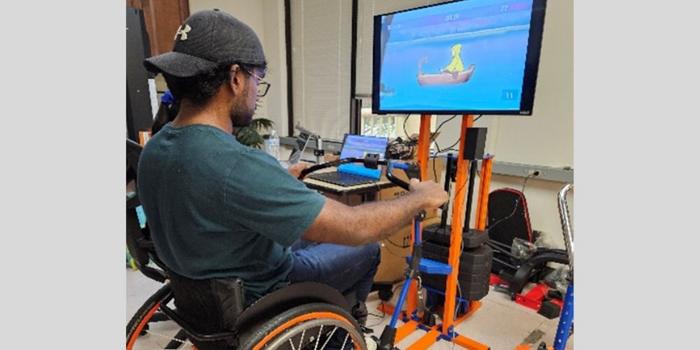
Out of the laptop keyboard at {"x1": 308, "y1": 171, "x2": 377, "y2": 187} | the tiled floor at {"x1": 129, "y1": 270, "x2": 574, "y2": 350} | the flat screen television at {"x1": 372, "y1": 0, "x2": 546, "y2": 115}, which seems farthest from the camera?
the laptop keyboard at {"x1": 308, "y1": 171, "x2": 377, "y2": 187}

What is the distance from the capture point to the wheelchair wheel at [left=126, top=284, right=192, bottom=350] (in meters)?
1.20

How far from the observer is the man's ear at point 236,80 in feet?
3.25

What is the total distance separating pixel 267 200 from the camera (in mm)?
856

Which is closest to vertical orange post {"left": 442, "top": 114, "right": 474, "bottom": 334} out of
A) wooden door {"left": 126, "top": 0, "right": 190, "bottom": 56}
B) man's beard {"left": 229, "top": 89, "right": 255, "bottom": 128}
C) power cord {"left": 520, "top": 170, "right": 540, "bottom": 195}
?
man's beard {"left": 229, "top": 89, "right": 255, "bottom": 128}

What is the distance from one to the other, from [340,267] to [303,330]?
0.34 m

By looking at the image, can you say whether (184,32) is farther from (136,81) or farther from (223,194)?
(136,81)

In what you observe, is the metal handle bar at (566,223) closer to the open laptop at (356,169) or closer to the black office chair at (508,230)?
the open laptop at (356,169)

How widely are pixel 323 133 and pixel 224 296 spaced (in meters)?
3.16

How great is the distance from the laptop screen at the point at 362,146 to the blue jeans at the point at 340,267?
1.15m

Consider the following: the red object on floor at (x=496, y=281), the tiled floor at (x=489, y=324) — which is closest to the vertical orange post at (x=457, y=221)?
the tiled floor at (x=489, y=324)

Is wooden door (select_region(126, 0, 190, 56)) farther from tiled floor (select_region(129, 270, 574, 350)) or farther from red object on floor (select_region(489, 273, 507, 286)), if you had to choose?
red object on floor (select_region(489, 273, 507, 286))

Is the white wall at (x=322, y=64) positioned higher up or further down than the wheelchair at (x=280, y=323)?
higher up

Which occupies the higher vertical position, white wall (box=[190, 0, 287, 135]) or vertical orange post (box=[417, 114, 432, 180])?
white wall (box=[190, 0, 287, 135])

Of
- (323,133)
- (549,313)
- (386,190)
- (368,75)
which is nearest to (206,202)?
(386,190)
